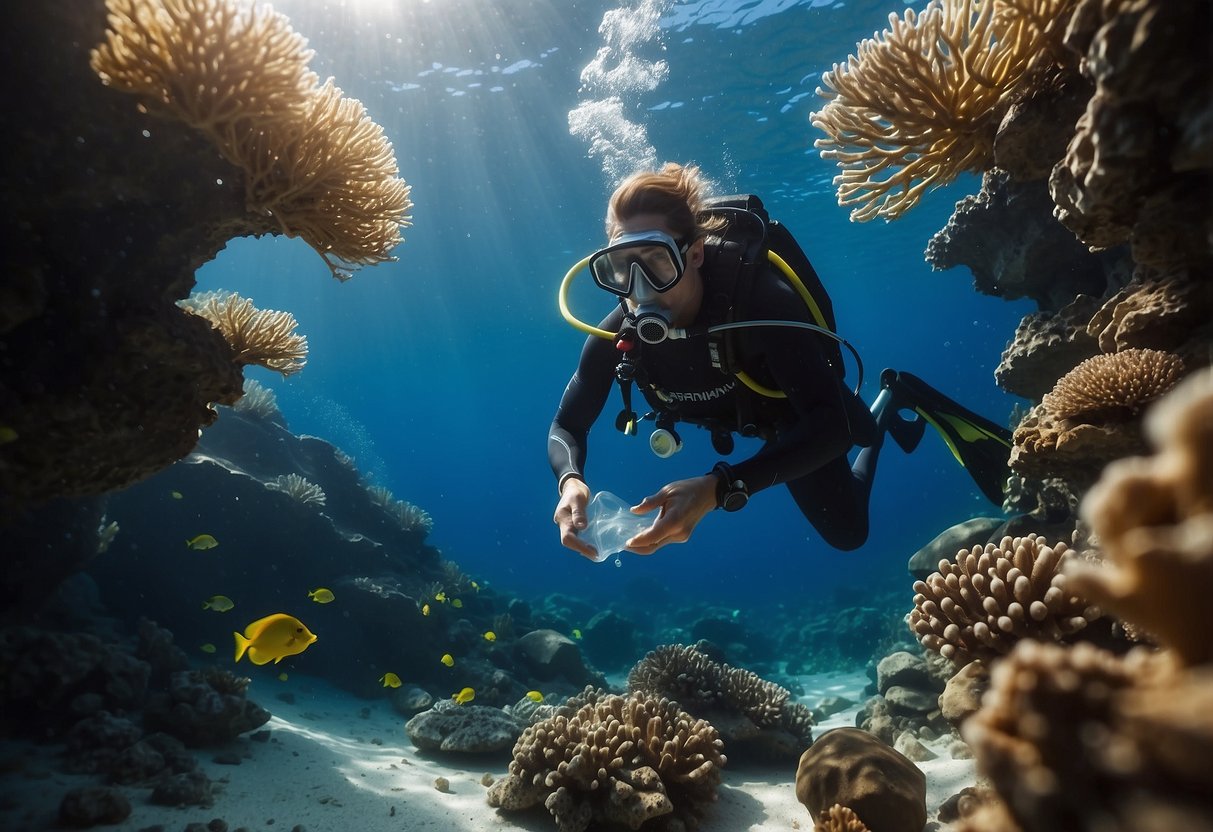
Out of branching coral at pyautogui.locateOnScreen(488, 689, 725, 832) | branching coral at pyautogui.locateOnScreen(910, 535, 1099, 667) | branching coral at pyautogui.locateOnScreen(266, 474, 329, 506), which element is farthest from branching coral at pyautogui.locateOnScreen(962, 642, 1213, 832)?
branching coral at pyautogui.locateOnScreen(266, 474, 329, 506)

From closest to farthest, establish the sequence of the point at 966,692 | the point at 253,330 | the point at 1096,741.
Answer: the point at 1096,741 → the point at 966,692 → the point at 253,330

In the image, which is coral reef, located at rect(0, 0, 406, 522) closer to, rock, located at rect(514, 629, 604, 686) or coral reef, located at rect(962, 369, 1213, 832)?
coral reef, located at rect(962, 369, 1213, 832)

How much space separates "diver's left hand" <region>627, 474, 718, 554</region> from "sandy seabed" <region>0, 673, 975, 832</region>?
272 centimetres

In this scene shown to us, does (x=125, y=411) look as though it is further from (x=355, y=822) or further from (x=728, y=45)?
(x=728, y=45)

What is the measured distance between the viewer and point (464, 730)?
648 centimetres

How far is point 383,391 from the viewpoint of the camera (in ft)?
261

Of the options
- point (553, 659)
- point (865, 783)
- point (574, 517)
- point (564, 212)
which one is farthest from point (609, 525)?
point (564, 212)

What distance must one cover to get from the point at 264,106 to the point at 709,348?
3354 millimetres

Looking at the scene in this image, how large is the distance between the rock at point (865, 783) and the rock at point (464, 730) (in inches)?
139

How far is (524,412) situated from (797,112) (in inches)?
3206

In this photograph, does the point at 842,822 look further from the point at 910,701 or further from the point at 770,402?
the point at 910,701

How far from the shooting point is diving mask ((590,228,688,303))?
169 inches

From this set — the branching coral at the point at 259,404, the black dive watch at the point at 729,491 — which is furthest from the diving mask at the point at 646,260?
the branching coral at the point at 259,404

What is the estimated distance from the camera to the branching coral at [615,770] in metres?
4.03
